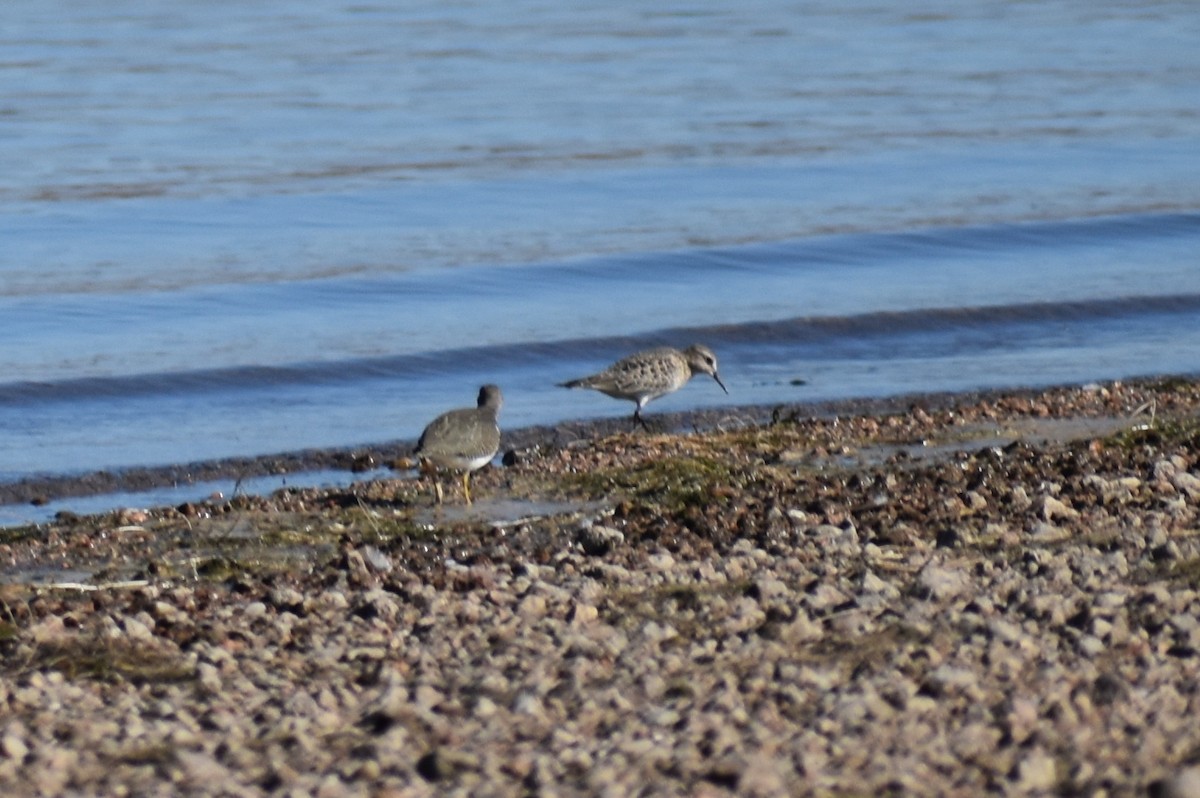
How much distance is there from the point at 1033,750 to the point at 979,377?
8668 millimetres

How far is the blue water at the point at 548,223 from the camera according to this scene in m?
13.3

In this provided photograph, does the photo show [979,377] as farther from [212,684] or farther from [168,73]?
[168,73]

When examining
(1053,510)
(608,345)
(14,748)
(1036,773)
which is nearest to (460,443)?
(1053,510)

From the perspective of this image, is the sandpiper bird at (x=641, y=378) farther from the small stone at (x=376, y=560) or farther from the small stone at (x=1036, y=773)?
the small stone at (x=1036, y=773)

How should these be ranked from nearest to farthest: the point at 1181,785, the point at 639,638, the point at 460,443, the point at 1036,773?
the point at 1181,785, the point at 1036,773, the point at 639,638, the point at 460,443

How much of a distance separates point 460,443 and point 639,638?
3.01 meters

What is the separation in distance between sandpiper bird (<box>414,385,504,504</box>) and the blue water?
253 centimetres

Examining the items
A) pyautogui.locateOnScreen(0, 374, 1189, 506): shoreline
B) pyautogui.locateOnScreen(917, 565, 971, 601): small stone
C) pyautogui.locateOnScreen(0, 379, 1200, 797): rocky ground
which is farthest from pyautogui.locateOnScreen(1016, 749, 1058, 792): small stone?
pyautogui.locateOnScreen(0, 374, 1189, 506): shoreline

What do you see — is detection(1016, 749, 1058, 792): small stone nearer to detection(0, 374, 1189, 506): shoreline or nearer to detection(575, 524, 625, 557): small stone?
detection(575, 524, 625, 557): small stone

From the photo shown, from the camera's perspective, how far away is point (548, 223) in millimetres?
18500

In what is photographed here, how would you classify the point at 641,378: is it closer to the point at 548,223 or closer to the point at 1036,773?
the point at 1036,773

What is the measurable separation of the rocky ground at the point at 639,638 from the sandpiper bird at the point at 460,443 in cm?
19

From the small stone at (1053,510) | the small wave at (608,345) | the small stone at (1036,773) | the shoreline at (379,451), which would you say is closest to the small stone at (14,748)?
the small stone at (1036,773)

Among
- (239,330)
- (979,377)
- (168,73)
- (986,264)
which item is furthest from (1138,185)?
(168,73)
